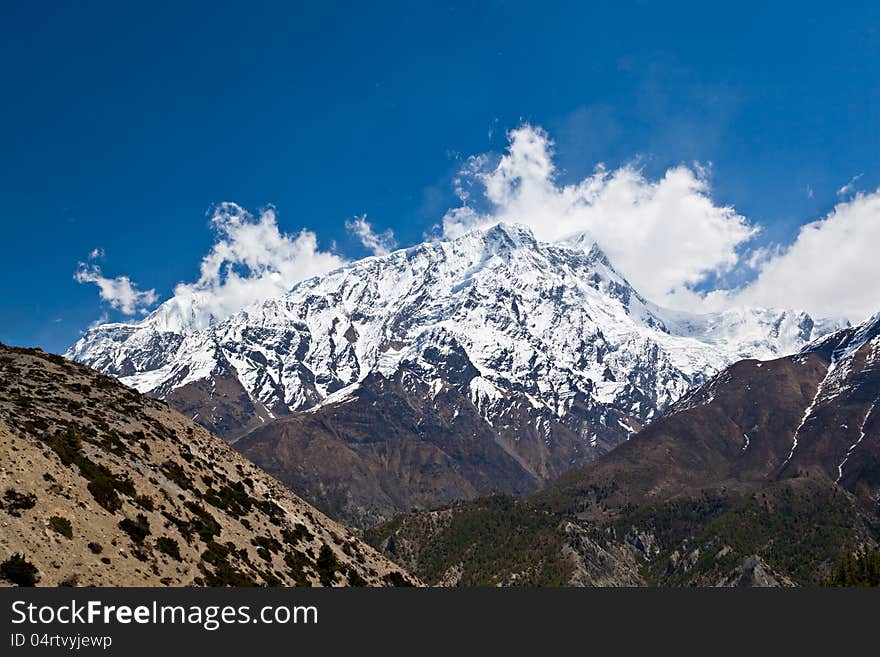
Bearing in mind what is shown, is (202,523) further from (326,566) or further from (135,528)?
(326,566)

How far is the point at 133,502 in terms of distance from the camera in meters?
77.9

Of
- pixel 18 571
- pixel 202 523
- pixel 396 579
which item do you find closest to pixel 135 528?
pixel 202 523

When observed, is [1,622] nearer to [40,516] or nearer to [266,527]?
[40,516]

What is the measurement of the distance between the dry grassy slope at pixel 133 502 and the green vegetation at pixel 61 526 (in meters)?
0.10

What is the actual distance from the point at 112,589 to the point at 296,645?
1490 centimetres

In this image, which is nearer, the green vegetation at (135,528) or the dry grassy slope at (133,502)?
the dry grassy slope at (133,502)

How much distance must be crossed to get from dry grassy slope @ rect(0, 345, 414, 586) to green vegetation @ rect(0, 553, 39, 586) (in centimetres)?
103

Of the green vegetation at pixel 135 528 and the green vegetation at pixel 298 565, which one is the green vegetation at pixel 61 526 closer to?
the green vegetation at pixel 135 528

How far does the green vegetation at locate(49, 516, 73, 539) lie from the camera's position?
201 feet

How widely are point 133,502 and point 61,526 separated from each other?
53.5 feet

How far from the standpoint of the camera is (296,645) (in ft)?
182

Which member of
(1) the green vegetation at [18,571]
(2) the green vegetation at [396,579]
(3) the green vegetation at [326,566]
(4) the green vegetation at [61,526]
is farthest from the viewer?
(2) the green vegetation at [396,579]

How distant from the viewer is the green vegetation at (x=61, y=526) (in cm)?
6122

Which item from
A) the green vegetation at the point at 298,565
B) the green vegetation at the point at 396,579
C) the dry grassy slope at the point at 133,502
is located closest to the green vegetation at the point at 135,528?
the dry grassy slope at the point at 133,502
